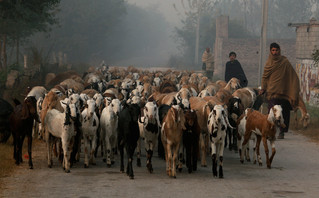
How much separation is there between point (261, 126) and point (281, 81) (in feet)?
18.6

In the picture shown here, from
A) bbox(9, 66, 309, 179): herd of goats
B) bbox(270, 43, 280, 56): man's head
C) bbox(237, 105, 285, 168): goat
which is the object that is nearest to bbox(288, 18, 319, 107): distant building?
bbox(270, 43, 280, 56): man's head

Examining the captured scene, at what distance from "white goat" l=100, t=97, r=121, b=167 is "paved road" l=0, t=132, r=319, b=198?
31cm

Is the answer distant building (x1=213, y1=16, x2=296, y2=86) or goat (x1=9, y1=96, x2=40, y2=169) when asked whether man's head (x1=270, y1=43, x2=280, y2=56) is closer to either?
goat (x1=9, y1=96, x2=40, y2=169)

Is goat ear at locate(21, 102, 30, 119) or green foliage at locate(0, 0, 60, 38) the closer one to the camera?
goat ear at locate(21, 102, 30, 119)

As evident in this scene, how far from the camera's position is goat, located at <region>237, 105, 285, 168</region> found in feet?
42.7

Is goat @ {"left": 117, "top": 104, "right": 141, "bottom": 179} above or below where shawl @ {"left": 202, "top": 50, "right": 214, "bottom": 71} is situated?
below

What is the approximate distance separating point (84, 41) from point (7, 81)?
4676 centimetres

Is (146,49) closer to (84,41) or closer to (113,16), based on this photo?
(113,16)

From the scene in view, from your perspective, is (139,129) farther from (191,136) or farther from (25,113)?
(25,113)

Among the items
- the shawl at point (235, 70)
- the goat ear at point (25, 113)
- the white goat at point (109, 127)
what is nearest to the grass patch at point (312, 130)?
the shawl at point (235, 70)

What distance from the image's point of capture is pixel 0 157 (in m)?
13.5

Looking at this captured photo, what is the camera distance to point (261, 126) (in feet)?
43.2

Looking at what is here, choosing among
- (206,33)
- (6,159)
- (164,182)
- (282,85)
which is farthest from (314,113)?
(206,33)

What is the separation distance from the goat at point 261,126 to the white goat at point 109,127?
112 inches
